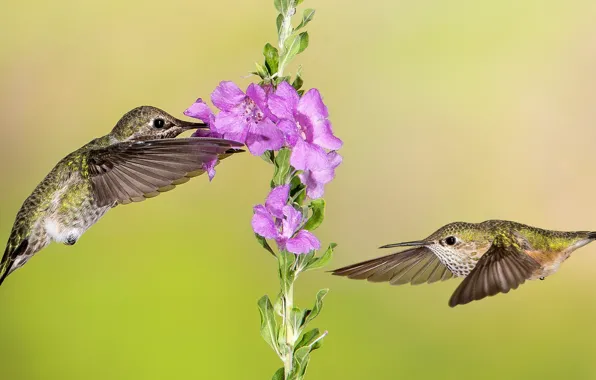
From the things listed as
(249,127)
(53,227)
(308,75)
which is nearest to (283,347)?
(249,127)


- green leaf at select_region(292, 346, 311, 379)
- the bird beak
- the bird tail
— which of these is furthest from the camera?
the bird tail

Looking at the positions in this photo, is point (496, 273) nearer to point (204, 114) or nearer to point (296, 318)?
point (296, 318)

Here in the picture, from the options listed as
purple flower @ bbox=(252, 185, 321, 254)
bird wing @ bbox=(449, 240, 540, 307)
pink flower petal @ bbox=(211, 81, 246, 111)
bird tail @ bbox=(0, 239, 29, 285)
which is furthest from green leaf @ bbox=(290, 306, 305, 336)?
bird tail @ bbox=(0, 239, 29, 285)

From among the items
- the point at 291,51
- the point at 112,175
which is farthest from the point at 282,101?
the point at 112,175

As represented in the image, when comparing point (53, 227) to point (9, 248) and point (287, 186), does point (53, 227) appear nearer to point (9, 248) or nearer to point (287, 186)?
point (9, 248)

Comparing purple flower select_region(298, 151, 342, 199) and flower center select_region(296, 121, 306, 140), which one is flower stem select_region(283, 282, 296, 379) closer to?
purple flower select_region(298, 151, 342, 199)

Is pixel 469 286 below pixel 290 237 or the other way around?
below
